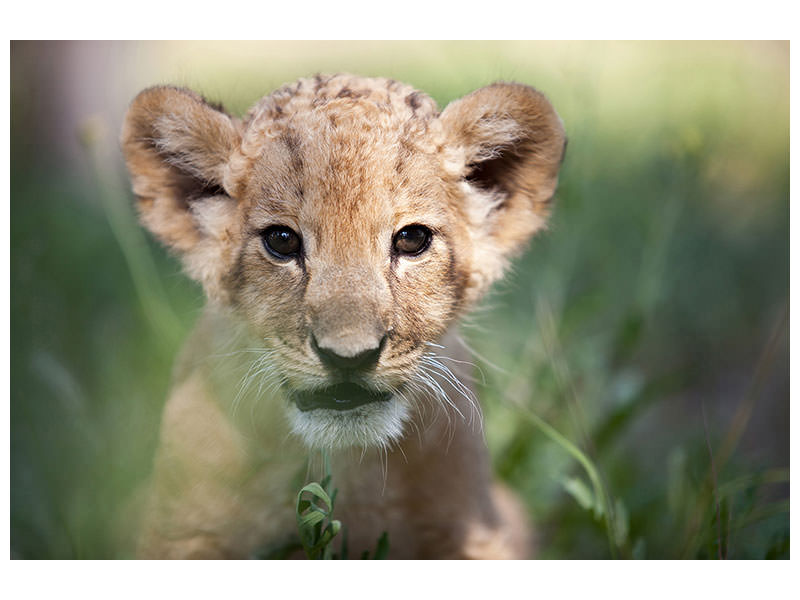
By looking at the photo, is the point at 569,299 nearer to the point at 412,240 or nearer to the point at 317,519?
the point at 412,240

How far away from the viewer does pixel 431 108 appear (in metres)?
2.25

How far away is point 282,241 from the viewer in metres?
2.13

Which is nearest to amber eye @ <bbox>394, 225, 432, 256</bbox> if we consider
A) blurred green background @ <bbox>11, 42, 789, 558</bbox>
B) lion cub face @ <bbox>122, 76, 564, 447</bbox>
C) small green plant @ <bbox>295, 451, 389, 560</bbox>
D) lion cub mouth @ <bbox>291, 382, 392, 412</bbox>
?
lion cub face @ <bbox>122, 76, 564, 447</bbox>

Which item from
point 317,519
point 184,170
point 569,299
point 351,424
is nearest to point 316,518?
point 317,519

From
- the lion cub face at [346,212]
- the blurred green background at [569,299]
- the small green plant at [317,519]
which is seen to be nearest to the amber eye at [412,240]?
the lion cub face at [346,212]

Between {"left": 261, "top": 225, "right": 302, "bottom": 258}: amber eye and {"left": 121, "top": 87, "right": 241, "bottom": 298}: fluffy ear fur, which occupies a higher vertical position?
{"left": 121, "top": 87, "right": 241, "bottom": 298}: fluffy ear fur

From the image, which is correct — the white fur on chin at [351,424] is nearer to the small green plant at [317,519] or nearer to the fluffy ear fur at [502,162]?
the small green plant at [317,519]

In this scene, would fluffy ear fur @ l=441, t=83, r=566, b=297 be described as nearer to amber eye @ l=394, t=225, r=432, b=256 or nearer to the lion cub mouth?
amber eye @ l=394, t=225, r=432, b=256

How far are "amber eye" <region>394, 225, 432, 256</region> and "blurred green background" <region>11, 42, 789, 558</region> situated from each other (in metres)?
0.49

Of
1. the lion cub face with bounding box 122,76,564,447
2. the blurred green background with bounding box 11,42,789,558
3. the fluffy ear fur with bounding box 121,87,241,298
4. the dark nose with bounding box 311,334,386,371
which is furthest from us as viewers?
the blurred green background with bounding box 11,42,789,558

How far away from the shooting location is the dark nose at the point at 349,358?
1947 mm

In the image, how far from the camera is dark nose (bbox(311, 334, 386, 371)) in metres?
1.95
